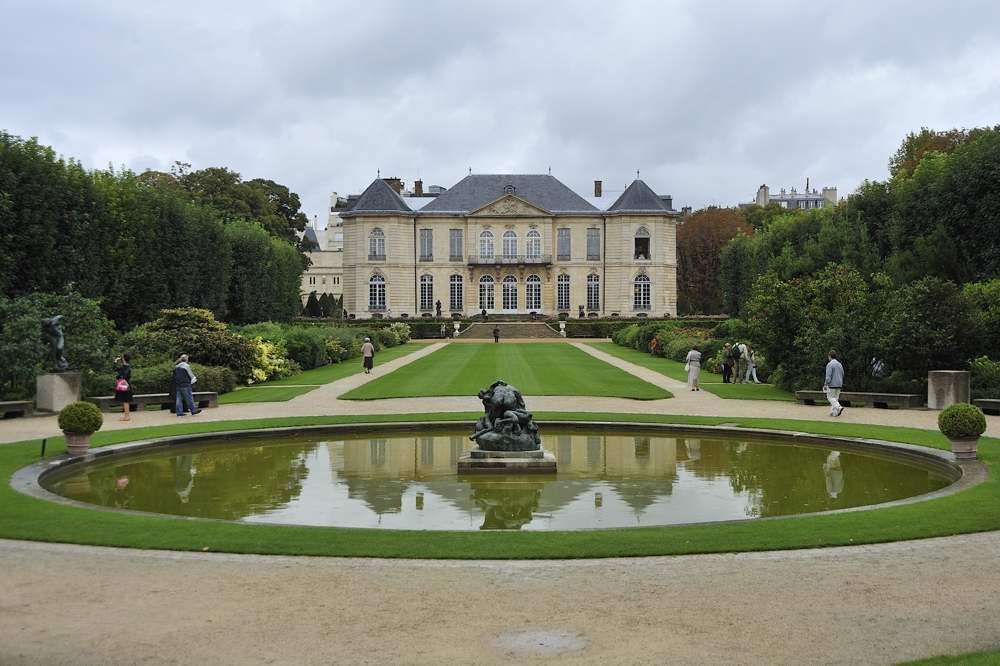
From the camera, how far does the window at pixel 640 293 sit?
2884 inches

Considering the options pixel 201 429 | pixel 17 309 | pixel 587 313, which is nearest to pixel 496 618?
pixel 201 429

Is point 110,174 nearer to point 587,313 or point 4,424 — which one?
point 4,424

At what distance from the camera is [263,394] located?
955 inches

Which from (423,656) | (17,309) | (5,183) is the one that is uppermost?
(5,183)

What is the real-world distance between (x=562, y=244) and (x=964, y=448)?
61.4 meters

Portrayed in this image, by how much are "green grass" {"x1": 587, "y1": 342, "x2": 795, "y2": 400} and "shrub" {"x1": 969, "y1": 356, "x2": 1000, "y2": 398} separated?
12.9 ft

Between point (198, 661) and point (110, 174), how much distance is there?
32.9 meters

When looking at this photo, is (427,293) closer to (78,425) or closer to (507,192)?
(507,192)

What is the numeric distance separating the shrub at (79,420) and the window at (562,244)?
60.9 meters

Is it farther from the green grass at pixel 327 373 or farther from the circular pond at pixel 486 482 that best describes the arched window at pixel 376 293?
the circular pond at pixel 486 482

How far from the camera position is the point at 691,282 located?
8112cm

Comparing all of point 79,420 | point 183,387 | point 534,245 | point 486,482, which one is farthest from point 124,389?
A: point 534,245

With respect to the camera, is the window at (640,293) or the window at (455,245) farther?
the window at (455,245)

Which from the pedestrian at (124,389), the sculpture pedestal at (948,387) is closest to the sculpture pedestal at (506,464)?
the pedestrian at (124,389)
